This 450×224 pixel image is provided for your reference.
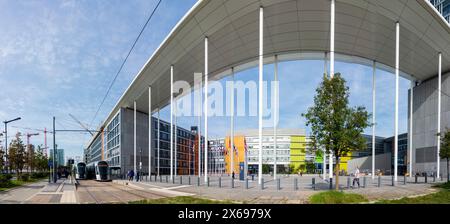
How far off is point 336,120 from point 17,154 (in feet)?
128

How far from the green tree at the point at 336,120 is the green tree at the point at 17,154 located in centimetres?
3695

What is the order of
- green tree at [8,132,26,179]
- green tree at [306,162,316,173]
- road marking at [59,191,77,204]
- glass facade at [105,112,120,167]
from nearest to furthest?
1. road marking at [59,191,77,204]
2. green tree at [8,132,26,179]
3. glass facade at [105,112,120,167]
4. green tree at [306,162,316,173]

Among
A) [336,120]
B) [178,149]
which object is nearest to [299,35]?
[336,120]

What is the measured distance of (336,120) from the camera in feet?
54.6

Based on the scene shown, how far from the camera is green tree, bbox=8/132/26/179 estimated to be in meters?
36.9

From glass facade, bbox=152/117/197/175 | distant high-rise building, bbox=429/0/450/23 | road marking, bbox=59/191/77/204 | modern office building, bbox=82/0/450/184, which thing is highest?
distant high-rise building, bbox=429/0/450/23

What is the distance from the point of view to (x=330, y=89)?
17219 mm

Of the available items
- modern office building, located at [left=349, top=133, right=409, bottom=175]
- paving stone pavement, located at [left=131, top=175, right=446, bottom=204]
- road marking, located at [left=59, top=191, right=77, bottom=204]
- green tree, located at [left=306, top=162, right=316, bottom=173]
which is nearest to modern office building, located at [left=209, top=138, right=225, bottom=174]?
green tree, located at [left=306, top=162, right=316, bottom=173]

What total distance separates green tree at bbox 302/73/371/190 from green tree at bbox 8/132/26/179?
3695cm

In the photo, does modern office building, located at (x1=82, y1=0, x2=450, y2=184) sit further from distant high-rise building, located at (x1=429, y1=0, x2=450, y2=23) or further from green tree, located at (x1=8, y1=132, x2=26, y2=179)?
green tree, located at (x1=8, y1=132, x2=26, y2=179)

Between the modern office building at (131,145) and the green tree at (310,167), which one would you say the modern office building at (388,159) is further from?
the modern office building at (131,145)
